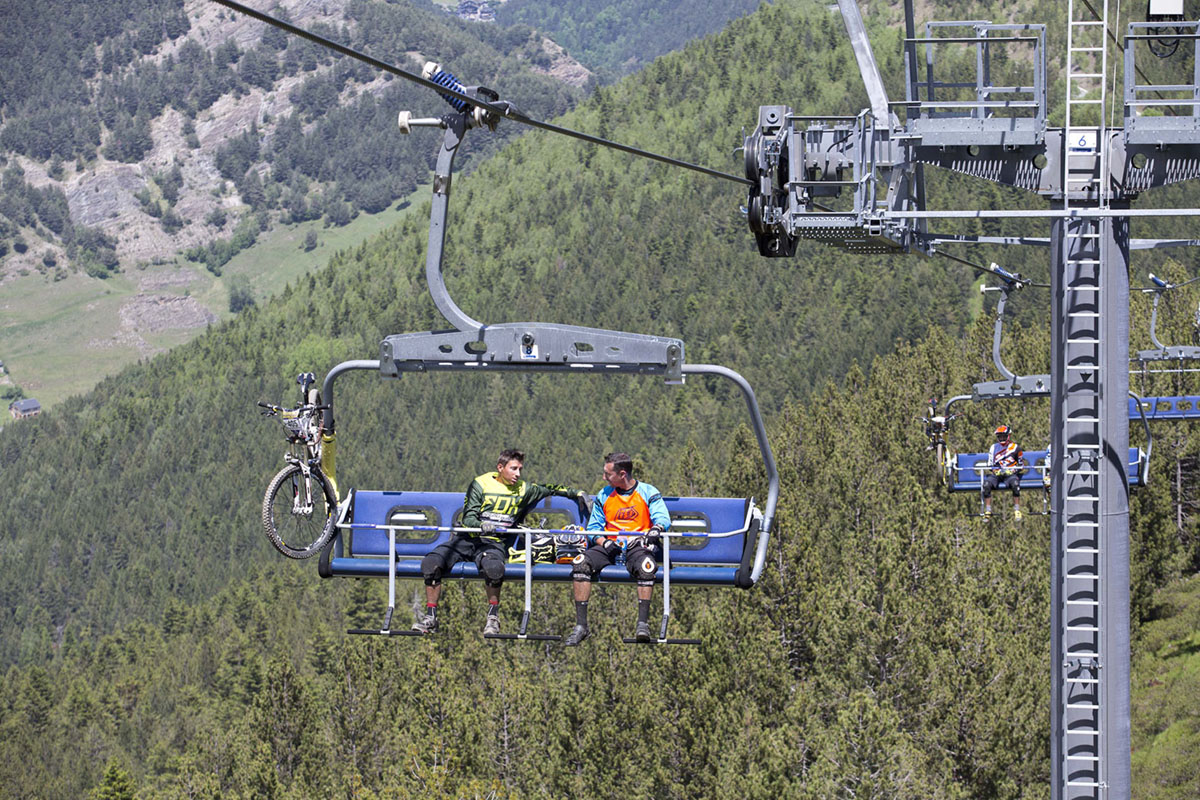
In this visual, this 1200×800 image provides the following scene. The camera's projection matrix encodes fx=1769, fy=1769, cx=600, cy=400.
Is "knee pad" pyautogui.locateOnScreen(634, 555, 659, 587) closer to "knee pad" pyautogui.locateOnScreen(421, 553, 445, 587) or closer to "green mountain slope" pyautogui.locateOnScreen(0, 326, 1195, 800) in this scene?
"knee pad" pyautogui.locateOnScreen(421, 553, 445, 587)

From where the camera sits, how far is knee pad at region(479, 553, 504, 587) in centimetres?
1586

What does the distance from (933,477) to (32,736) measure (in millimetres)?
73517

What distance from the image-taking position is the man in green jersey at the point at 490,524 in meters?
15.9

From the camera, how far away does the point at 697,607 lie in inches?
2243

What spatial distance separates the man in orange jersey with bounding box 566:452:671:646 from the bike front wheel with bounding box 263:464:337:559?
2.32 m

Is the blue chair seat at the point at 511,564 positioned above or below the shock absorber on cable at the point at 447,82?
below

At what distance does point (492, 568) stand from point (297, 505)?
1.84 metres

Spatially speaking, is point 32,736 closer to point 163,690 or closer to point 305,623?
point 163,690

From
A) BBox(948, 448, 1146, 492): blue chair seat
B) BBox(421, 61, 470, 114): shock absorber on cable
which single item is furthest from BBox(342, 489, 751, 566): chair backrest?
BBox(948, 448, 1146, 492): blue chair seat

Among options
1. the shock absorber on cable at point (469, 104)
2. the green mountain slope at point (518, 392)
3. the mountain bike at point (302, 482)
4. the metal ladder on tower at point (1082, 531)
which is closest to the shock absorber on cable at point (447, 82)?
the shock absorber on cable at point (469, 104)

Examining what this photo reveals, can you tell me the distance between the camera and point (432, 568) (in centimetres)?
1584

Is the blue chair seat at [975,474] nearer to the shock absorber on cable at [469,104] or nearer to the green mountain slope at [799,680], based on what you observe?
the green mountain slope at [799,680]

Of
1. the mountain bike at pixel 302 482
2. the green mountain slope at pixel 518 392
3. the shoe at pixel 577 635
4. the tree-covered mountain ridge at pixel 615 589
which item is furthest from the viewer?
the green mountain slope at pixel 518 392

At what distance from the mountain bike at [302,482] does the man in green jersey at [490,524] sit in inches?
41.7
